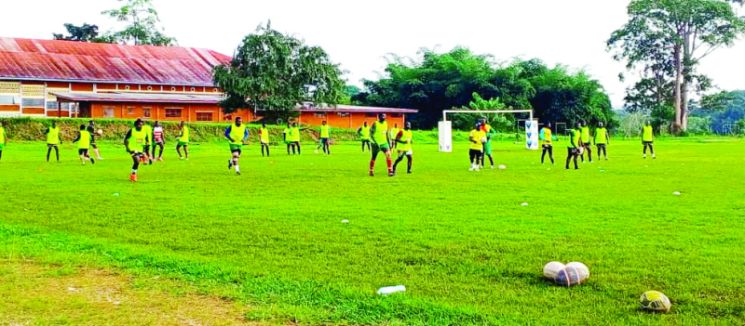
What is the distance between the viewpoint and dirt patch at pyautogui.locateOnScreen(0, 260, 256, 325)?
604cm

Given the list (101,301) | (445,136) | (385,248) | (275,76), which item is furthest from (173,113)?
(101,301)

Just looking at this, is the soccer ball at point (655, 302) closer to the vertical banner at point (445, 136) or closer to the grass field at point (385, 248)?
the grass field at point (385, 248)

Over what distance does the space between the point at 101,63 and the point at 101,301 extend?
195 feet

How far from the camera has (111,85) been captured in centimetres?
6069

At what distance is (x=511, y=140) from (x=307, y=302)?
56.5 m

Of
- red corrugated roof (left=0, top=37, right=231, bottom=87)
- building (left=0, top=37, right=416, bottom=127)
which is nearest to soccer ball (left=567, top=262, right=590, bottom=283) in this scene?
building (left=0, top=37, right=416, bottom=127)

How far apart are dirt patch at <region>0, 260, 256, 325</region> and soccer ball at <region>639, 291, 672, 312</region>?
3.18 meters

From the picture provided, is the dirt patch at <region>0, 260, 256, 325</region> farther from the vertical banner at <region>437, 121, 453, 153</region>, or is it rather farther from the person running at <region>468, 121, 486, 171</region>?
the vertical banner at <region>437, 121, 453, 153</region>

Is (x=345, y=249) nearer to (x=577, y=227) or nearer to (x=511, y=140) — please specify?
(x=577, y=227)

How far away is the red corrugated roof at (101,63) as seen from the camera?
5816cm

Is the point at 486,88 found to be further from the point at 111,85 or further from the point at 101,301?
the point at 101,301

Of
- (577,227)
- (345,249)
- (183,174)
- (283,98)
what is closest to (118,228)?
(345,249)

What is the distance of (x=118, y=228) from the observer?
1098 centimetres

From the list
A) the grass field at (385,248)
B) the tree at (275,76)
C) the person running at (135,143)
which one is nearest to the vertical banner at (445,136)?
the tree at (275,76)
